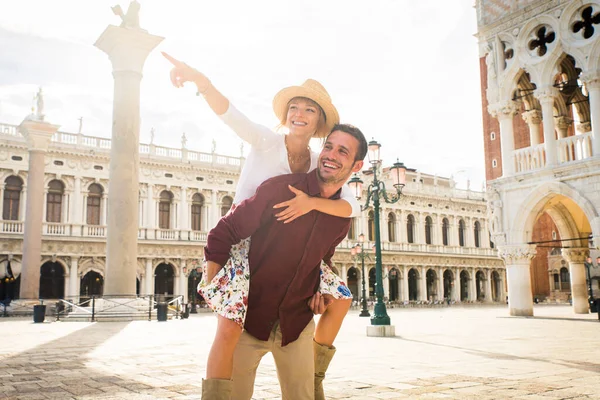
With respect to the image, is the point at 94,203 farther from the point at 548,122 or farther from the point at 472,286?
the point at 472,286

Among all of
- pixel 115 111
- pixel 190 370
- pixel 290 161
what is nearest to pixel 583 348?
pixel 190 370

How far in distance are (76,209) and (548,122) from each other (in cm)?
2563

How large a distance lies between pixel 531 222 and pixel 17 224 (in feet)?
84.0

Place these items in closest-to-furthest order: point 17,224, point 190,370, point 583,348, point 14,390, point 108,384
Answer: point 14,390 → point 108,384 → point 190,370 → point 583,348 → point 17,224

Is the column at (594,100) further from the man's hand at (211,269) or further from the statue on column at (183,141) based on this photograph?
the statue on column at (183,141)

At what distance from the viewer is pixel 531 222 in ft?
55.6

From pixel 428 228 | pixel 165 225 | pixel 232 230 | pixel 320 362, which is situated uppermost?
pixel 428 228

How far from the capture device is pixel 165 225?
118ft

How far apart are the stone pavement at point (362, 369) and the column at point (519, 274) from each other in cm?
615

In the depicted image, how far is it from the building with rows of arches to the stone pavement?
1856 cm

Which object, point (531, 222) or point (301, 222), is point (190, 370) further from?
point (531, 222)

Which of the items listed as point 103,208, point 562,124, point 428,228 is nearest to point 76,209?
point 103,208

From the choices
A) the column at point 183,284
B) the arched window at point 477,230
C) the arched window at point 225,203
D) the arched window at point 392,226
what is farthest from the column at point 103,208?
the arched window at point 477,230

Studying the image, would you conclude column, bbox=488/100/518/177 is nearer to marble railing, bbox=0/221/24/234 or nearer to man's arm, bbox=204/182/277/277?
man's arm, bbox=204/182/277/277
